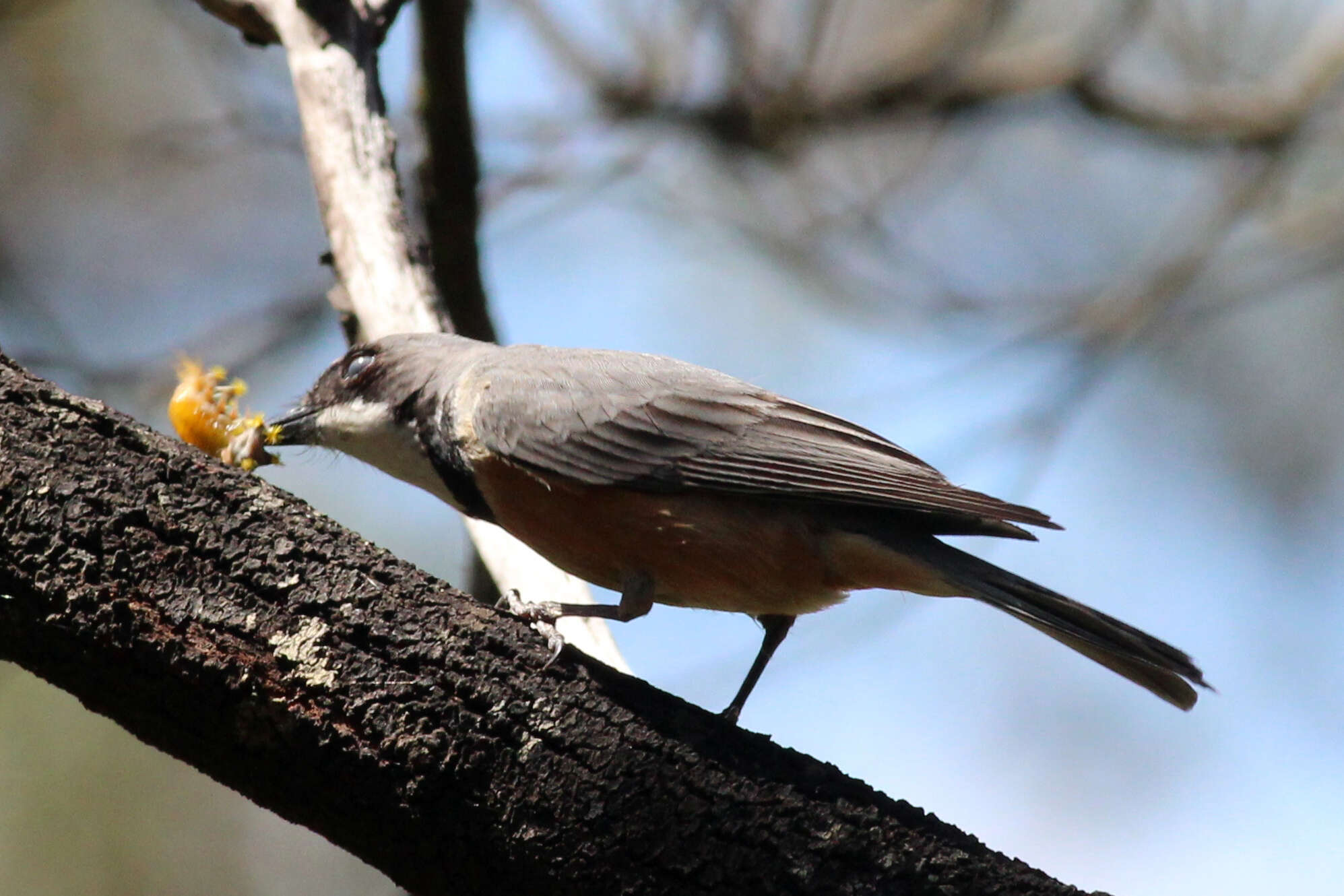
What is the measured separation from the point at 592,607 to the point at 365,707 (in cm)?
118

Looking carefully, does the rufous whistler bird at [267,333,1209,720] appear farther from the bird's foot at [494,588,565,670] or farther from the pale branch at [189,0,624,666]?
the pale branch at [189,0,624,666]

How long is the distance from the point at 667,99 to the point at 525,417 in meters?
5.23

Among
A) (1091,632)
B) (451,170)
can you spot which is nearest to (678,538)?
(1091,632)

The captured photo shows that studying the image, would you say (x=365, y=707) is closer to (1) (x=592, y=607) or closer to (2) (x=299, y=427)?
(1) (x=592, y=607)

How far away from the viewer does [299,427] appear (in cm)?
480

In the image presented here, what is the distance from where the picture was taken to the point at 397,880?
2.80 meters

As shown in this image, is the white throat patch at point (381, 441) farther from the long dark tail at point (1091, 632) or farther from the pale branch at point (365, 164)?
the long dark tail at point (1091, 632)

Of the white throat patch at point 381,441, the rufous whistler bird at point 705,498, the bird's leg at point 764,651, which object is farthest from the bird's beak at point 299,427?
the bird's leg at point 764,651

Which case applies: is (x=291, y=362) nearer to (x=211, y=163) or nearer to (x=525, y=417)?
(x=211, y=163)

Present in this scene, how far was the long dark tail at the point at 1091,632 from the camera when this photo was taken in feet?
11.2

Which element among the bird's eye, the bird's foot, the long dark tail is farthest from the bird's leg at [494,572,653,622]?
the bird's eye

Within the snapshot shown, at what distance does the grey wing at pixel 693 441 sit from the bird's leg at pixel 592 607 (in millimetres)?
321

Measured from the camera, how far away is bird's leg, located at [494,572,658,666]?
357cm

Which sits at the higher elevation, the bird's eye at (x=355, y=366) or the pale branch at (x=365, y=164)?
the pale branch at (x=365, y=164)
